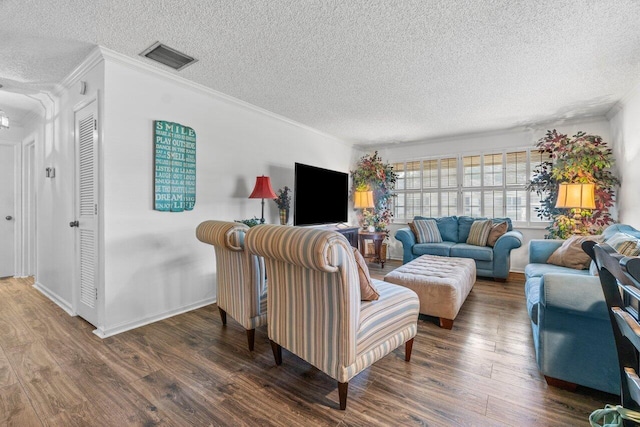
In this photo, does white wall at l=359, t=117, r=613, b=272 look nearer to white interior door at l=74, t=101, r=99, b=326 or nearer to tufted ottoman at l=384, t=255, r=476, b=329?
tufted ottoman at l=384, t=255, r=476, b=329

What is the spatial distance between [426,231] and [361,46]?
320 centimetres

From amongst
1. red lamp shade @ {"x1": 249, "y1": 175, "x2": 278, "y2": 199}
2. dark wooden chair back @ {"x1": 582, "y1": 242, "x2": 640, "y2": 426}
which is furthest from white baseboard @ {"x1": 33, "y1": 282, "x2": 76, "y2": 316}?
dark wooden chair back @ {"x1": 582, "y1": 242, "x2": 640, "y2": 426}

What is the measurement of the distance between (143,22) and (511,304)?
165 inches

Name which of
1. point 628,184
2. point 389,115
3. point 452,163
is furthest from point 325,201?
point 628,184

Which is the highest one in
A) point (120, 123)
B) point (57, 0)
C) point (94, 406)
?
point (57, 0)

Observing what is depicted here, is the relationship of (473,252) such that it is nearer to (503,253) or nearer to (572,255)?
(503,253)

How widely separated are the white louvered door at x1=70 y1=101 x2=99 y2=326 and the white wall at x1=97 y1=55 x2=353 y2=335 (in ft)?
0.59

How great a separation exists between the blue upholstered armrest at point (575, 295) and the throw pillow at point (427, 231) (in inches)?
119

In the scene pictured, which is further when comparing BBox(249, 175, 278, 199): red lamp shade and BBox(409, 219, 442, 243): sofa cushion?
BBox(409, 219, 442, 243): sofa cushion

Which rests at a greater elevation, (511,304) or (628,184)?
(628,184)

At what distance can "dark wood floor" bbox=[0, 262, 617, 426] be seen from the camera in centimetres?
149

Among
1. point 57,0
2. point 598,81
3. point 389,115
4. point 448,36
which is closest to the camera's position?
point 57,0

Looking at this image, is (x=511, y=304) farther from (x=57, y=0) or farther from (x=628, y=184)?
(x=57, y=0)

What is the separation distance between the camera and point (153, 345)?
88.0 inches
